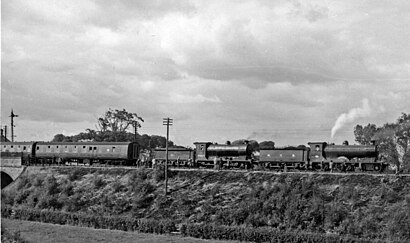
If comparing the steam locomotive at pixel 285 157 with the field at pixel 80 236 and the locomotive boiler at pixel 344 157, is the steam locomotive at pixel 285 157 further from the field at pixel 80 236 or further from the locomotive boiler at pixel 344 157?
the field at pixel 80 236

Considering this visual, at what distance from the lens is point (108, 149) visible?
56.4 metres

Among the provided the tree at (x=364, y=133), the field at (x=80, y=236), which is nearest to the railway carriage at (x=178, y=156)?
the field at (x=80, y=236)

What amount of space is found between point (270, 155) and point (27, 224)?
2545 cm

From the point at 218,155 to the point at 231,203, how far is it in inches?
547

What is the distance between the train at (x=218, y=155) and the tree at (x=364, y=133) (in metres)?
23.9

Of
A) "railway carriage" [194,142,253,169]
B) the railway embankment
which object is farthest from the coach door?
"railway carriage" [194,142,253,169]

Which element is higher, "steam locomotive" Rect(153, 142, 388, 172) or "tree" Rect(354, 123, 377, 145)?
"tree" Rect(354, 123, 377, 145)

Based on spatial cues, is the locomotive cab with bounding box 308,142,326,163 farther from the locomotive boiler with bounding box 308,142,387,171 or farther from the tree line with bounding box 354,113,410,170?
the tree line with bounding box 354,113,410,170

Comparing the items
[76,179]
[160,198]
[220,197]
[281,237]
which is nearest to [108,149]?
[76,179]

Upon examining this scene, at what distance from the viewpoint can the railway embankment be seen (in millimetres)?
30797

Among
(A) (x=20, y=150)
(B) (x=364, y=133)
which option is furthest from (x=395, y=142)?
(A) (x=20, y=150)

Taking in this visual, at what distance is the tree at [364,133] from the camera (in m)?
69.1

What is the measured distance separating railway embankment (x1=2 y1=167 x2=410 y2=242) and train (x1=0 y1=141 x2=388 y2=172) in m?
4.34

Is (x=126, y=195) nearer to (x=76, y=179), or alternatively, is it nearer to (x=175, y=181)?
(x=175, y=181)
